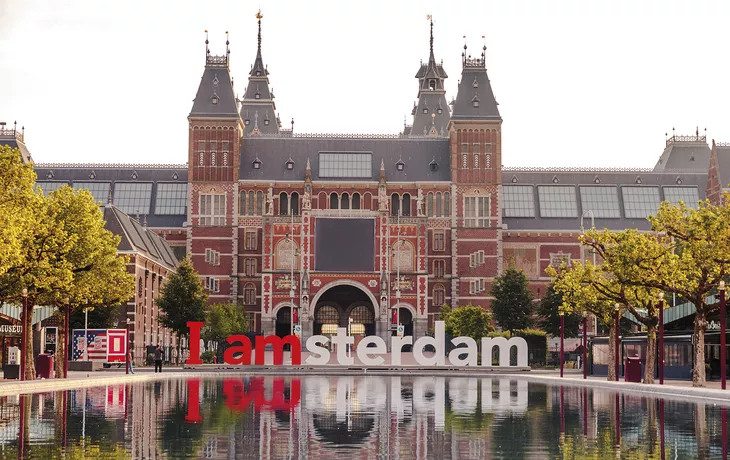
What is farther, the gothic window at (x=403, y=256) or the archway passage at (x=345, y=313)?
the archway passage at (x=345, y=313)

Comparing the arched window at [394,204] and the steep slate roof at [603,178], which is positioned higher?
the steep slate roof at [603,178]

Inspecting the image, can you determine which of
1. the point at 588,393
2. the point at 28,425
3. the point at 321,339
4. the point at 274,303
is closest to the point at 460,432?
the point at 28,425

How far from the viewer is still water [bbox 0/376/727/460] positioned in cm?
1609

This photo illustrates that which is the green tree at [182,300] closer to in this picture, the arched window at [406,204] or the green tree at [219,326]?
the green tree at [219,326]

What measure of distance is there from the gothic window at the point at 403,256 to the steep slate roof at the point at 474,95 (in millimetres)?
12180

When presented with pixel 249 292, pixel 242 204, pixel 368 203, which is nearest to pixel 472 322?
pixel 368 203

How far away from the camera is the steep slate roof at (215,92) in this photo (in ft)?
320

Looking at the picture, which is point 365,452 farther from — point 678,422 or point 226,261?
point 226,261

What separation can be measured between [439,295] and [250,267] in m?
16.6

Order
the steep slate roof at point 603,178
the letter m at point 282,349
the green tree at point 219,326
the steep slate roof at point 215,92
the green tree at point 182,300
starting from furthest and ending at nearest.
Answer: the steep slate roof at point 603,178, the steep slate roof at point 215,92, the green tree at point 219,326, the green tree at point 182,300, the letter m at point 282,349

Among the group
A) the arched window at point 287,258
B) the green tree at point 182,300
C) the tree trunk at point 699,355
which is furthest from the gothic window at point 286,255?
the tree trunk at point 699,355

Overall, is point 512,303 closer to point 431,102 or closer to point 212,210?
point 212,210

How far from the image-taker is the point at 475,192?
98.8m

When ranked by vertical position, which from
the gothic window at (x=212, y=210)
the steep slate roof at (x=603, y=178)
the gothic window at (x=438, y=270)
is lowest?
the gothic window at (x=438, y=270)
